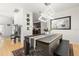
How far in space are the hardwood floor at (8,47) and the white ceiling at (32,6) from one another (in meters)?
0.46

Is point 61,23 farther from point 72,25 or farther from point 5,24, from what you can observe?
point 5,24

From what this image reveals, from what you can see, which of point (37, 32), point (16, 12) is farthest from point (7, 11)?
point (37, 32)

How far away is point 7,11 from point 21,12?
0.22 metres

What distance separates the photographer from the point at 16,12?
5.00 feet

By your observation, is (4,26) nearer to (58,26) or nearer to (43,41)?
(43,41)

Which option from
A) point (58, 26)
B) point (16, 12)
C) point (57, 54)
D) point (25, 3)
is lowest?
point (57, 54)

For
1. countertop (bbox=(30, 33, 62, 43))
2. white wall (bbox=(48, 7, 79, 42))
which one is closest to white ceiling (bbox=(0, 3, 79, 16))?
white wall (bbox=(48, 7, 79, 42))

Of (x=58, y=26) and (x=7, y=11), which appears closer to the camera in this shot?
(x=7, y=11)

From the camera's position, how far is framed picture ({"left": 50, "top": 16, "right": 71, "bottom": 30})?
154cm

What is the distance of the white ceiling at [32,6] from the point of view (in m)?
1.49

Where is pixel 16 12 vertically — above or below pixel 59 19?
above

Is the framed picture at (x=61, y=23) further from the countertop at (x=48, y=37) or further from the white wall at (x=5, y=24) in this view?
the white wall at (x=5, y=24)

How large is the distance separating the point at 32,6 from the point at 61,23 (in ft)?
1.86

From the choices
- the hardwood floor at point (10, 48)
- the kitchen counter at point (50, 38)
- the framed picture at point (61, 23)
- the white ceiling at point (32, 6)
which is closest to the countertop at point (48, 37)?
the kitchen counter at point (50, 38)
